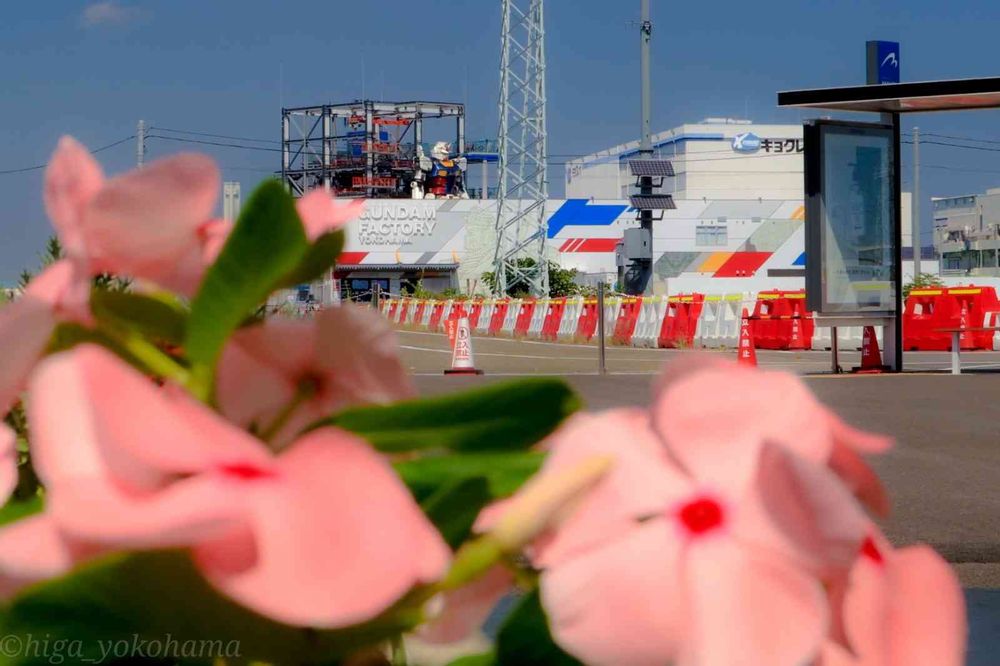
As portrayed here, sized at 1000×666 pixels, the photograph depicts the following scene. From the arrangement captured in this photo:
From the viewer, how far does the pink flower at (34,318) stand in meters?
0.29

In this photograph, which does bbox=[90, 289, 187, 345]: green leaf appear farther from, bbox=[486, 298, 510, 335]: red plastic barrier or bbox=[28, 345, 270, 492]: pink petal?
bbox=[486, 298, 510, 335]: red plastic barrier

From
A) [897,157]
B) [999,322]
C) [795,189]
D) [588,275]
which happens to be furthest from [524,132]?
[795,189]

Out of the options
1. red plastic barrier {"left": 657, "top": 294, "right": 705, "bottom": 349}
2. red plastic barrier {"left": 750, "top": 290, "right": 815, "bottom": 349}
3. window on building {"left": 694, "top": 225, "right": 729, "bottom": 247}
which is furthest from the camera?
window on building {"left": 694, "top": 225, "right": 729, "bottom": 247}

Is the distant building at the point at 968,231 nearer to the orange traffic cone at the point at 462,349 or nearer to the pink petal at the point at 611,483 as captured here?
the orange traffic cone at the point at 462,349

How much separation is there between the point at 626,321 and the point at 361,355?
73.3 ft

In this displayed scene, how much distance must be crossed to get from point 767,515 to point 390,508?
3.3 inches


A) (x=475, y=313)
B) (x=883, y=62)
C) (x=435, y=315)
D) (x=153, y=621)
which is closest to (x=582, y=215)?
(x=435, y=315)

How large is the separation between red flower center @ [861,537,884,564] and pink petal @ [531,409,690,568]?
0.16ft

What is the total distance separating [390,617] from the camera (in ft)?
0.90

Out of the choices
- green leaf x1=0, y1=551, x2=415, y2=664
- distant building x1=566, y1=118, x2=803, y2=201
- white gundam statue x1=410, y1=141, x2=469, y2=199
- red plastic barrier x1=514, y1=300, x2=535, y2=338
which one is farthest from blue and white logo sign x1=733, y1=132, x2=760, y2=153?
green leaf x1=0, y1=551, x2=415, y2=664

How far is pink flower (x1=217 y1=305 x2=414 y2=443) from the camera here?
0.33m

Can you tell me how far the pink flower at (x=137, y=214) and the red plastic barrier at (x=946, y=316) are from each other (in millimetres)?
19133

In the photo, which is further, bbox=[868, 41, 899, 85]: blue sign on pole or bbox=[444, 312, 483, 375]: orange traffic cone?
bbox=[868, 41, 899, 85]: blue sign on pole

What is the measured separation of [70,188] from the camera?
31 centimetres
